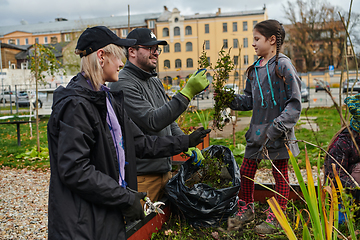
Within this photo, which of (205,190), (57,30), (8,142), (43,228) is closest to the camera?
(205,190)

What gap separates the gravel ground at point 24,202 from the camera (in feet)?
10.4

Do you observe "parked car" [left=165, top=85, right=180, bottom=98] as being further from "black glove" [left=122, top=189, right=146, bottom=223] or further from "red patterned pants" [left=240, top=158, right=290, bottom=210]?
"black glove" [left=122, top=189, right=146, bottom=223]

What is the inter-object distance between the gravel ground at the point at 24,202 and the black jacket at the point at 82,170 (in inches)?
50.0

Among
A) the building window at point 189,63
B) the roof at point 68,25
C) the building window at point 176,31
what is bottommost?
the building window at point 189,63

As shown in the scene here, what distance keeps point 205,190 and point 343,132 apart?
1.29 metres

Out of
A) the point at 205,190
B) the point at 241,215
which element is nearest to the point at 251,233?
the point at 241,215

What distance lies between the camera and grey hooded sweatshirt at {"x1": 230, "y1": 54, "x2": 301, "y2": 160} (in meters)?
2.31

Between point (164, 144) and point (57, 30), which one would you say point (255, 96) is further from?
point (57, 30)

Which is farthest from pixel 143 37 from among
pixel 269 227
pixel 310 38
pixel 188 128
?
pixel 310 38

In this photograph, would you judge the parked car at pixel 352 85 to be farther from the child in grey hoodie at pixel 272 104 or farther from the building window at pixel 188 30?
the building window at pixel 188 30

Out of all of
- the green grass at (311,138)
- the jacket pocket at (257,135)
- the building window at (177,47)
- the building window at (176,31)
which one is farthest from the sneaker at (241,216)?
the building window at (176,31)

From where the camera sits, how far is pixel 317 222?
1374 mm

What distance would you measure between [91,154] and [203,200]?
1.23 m

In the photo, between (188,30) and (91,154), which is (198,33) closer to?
(188,30)
